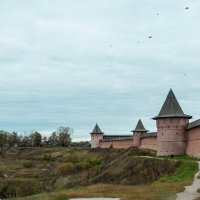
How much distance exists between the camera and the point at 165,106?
44.4m

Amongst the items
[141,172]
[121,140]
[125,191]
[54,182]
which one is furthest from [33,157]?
[125,191]

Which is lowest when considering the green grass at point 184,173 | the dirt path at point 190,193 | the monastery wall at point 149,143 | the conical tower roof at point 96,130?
the dirt path at point 190,193

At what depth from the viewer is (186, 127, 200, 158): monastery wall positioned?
40.0 meters

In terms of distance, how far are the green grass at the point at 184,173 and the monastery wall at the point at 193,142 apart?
833 cm

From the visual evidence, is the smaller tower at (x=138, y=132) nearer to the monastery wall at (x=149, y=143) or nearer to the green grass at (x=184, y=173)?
the monastery wall at (x=149, y=143)

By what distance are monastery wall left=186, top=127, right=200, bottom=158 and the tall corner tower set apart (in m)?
0.77

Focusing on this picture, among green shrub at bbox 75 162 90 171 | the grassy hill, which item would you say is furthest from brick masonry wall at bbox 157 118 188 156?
green shrub at bbox 75 162 90 171

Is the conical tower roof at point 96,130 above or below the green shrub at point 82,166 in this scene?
above

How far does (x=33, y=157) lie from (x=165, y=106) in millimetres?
55122

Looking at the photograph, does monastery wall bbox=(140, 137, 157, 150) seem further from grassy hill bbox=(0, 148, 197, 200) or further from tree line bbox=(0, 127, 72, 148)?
tree line bbox=(0, 127, 72, 148)

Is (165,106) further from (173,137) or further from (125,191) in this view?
(125,191)

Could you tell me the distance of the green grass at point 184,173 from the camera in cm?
2679

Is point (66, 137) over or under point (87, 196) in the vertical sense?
over

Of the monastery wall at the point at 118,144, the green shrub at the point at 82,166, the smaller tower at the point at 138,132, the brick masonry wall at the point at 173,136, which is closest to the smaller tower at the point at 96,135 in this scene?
the monastery wall at the point at 118,144
